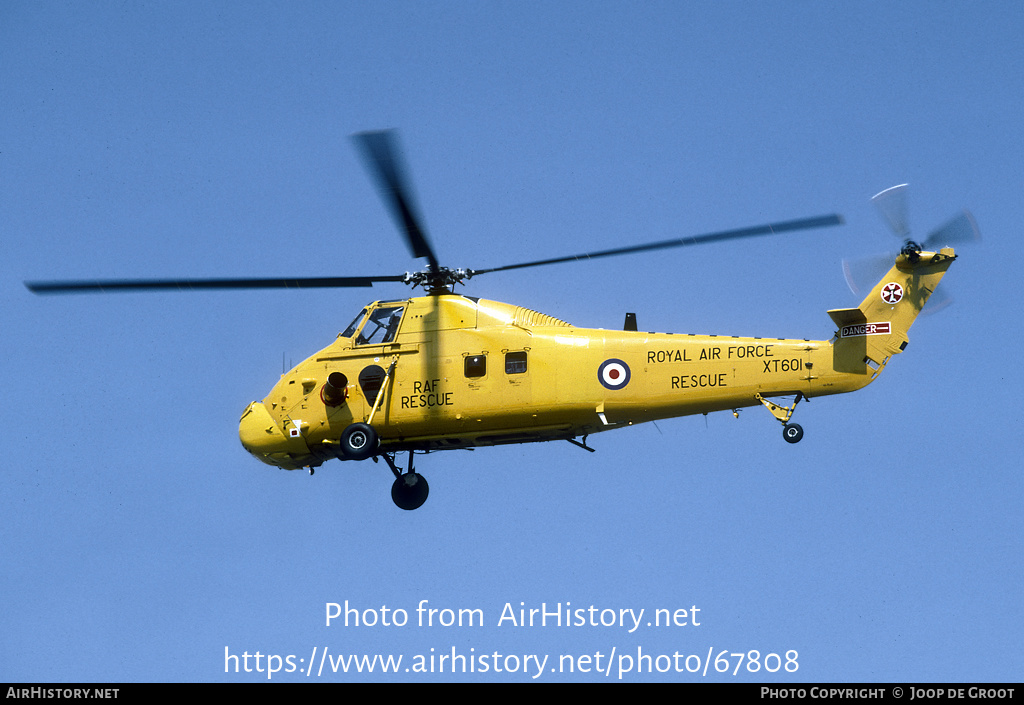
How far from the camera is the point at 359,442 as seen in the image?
29.1m

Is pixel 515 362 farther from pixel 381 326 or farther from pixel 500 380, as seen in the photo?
pixel 381 326

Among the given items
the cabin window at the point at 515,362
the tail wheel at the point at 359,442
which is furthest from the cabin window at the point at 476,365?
the tail wheel at the point at 359,442

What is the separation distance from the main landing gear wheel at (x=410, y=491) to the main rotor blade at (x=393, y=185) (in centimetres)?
501

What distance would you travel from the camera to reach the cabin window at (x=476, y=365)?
2902 centimetres

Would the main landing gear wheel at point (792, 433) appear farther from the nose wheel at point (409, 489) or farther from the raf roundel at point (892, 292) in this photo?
the nose wheel at point (409, 489)

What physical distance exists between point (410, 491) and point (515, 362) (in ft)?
13.4

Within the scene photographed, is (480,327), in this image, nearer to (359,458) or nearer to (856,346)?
(359,458)

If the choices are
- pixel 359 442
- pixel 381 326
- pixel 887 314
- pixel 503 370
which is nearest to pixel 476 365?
pixel 503 370

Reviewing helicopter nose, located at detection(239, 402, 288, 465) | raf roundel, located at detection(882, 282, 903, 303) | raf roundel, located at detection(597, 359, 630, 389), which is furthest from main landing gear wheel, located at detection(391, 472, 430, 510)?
raf roundel, located at detection(882, 282, 903, 303)

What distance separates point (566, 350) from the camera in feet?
94.2

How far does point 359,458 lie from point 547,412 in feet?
13.4
